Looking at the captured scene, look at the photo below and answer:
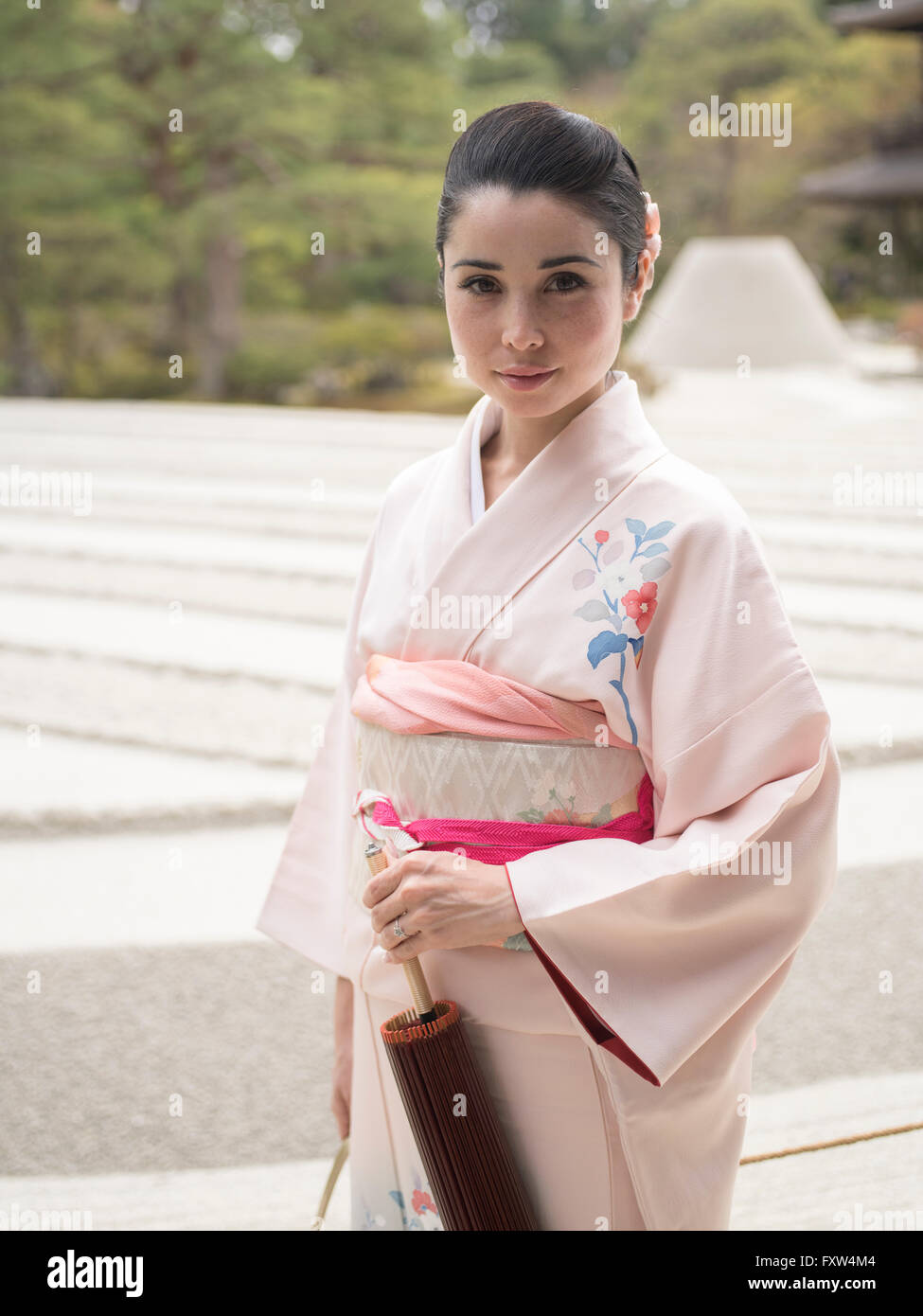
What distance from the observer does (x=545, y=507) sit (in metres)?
1.06

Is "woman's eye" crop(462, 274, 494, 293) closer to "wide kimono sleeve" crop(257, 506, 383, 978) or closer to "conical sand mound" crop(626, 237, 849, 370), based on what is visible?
"wide kimono sleeve" crop(257, 506, 383, 978)

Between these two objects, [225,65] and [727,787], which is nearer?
[727,787]

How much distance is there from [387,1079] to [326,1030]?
0.98 metres

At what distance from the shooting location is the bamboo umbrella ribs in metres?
1.04

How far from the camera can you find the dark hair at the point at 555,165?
0.95 m

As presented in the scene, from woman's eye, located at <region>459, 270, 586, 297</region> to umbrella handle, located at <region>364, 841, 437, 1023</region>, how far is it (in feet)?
1.49

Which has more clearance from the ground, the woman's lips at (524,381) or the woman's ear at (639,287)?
the woman's ear at (639,287)

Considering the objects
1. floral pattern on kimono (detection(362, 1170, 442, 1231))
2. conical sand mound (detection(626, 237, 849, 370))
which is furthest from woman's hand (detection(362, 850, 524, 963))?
conical sand mound (detection(626, 237, 849, 370))

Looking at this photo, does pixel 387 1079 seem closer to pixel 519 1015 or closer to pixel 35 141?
pixel 519 1015

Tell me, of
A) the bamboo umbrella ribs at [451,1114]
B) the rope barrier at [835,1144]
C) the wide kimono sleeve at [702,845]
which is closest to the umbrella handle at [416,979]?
the bamboo umbrella ribs at [451,1114]

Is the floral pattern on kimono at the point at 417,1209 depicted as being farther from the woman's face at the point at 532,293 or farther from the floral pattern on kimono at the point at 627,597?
the woman's face at the point at 532,293

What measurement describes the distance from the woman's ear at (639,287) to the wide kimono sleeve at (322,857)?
336 mm
